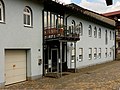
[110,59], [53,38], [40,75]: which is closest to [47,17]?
[53,38]

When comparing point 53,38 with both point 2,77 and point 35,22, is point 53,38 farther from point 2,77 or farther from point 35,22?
point 2,77

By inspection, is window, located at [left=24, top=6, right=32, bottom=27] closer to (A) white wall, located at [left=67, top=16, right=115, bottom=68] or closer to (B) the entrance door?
(B) the entrance door

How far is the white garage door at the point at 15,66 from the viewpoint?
13.7 m

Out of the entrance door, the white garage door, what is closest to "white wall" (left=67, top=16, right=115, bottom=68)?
the entrance door

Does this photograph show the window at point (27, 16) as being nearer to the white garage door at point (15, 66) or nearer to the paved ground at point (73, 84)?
the white garage door at point (15, 66)

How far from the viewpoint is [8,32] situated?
44.1ft

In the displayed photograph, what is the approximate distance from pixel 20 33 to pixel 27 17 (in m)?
1.57

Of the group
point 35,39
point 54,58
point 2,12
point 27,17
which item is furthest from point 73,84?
point 54,58

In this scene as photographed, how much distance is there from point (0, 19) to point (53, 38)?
17.4 ft

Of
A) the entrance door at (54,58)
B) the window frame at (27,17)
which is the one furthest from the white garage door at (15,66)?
the entrance door at (54,58)

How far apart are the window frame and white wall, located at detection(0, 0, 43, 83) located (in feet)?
0.77

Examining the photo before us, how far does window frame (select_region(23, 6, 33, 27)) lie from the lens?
15.3 m

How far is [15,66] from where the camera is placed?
14.4 meters

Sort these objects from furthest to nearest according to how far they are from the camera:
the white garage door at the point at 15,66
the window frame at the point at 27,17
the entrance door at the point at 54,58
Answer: the entrance door at the point at 54,58, the window frame at the point at 27,17, the white garage door at the point at 15,66
